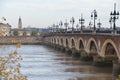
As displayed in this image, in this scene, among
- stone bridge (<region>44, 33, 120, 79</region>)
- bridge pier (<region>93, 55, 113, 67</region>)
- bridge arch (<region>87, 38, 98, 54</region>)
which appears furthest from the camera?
bridge arch (<region>87, 38, 98, 54</region>)

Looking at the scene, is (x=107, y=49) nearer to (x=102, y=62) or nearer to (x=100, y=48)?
(x=100, y=48)

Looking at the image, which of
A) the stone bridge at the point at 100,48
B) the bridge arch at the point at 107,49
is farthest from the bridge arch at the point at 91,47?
the bridge arch at the point at 107,49

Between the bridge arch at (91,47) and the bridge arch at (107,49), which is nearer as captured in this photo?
the bridge arch at (107,49)

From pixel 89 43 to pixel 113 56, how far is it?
41.4 ft

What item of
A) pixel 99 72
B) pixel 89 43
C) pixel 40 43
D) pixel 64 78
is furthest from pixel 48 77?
pixel 40 43

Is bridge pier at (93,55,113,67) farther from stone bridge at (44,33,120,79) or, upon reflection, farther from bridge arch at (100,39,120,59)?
bridge arch at (100,39,120,59)

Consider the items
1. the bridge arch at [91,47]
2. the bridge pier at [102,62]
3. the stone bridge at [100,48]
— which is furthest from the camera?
the bridge arch at [91,47]

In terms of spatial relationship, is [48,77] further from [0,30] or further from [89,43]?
[0,30]

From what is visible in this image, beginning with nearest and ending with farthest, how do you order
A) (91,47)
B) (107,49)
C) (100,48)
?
(107,49), (100,48), (91,47)

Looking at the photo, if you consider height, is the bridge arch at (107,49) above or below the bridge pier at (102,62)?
above

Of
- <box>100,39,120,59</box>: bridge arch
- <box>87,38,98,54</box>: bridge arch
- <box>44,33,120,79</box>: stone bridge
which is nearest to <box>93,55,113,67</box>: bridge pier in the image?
<box>44,33,120,79</box>: stone bridge

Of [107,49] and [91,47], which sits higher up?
[107,49]

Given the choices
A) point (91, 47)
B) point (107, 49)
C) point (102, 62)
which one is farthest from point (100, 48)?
point (91, 47)

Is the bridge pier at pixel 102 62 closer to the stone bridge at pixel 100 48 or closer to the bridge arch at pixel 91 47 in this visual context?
the stone bridge at pixel 100 48
